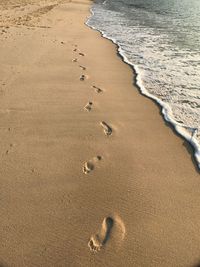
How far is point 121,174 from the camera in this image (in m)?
4.80

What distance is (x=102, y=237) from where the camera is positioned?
12.4ft

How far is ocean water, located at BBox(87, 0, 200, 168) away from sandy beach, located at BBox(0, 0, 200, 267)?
39cm

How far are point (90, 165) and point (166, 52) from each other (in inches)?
286

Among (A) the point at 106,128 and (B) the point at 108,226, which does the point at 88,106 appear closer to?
(A) the point at 106,128

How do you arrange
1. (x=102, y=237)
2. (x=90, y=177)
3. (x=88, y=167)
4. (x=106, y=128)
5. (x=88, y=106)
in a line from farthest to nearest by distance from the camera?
(x=88, y=106), (x=106, y=128), (x=88, y=167), (x=90, y=177), (x=102, y=237)

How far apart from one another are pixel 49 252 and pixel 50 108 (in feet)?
11.5

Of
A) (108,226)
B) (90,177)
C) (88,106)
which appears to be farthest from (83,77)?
(108,226)

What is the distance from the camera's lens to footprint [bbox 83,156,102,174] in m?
4.88

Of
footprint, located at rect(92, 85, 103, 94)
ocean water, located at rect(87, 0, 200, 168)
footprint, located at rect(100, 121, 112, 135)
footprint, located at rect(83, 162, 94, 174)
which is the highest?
ocean water, located at rect(87, 0, 200, 168)

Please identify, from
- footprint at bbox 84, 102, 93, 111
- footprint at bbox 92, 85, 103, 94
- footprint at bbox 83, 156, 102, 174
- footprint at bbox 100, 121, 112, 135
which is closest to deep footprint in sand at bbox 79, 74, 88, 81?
footprint at bbox 92, 85, 103, 94

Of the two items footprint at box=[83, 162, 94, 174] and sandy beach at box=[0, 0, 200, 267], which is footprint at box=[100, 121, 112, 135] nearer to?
sandy beach at box=[0, 0, 200, 267]

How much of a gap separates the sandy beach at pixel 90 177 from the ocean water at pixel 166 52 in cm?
39

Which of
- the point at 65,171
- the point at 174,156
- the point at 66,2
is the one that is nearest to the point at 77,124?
the point at 65,171

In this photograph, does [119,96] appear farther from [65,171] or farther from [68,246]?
[68,246]
